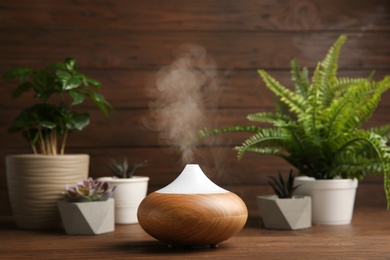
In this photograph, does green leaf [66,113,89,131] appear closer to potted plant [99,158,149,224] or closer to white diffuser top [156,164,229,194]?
potted plant [99,158,149,224]

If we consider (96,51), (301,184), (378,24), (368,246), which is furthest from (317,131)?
(96,51)

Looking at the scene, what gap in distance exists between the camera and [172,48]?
2145 mm

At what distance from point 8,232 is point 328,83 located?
1.00 m

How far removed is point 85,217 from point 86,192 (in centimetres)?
7

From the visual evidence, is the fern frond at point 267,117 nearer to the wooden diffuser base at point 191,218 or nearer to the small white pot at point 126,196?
the small white pot at point 126,196

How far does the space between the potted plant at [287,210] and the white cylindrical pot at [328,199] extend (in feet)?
0.28

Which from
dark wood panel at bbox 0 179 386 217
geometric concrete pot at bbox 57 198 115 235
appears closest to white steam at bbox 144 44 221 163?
dark wood panel at bbox 0 179 386 217

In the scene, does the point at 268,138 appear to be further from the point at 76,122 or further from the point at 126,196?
the point at 76,122

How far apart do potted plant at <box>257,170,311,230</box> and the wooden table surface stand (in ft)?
0.11

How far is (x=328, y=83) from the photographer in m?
1.89

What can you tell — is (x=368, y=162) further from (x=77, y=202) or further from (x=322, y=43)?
(x=77, y=202)

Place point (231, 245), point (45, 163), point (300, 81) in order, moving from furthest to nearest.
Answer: point (300, 81), point (45, 163), point (231, 245)

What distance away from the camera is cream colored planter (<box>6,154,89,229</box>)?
1729mm

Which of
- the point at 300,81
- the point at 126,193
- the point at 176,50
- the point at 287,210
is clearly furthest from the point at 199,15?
the point at 287,210
